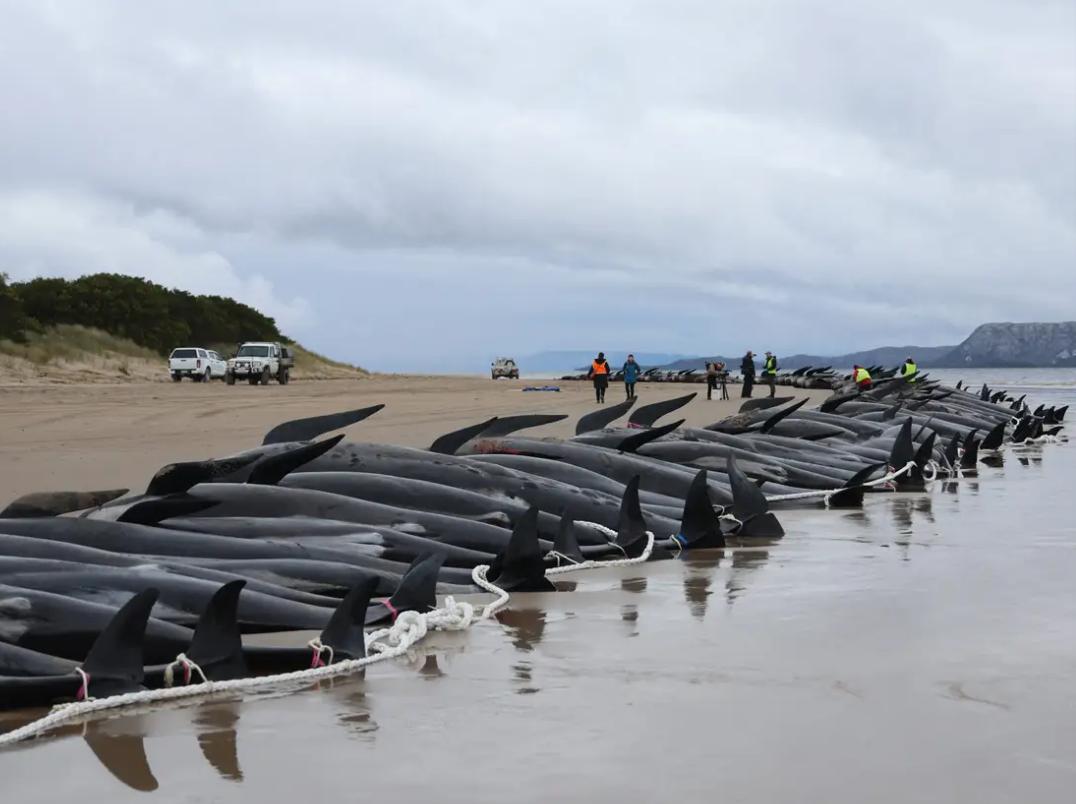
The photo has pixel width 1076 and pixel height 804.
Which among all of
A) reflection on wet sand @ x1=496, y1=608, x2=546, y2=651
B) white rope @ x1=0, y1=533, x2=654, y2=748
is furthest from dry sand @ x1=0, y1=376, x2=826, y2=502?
white rope @ x1=0, y1=533, x2=654, y2=748

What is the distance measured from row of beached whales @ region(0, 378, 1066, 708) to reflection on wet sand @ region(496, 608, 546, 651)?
1.16ft

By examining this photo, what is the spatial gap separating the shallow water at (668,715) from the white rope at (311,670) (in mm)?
67

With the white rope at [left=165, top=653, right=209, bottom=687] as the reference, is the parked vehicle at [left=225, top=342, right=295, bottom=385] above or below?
above

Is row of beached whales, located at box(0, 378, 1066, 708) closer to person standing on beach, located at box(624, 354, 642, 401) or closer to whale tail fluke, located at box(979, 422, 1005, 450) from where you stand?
whale tail fluke, located at box(979, 422, 1005, 450)

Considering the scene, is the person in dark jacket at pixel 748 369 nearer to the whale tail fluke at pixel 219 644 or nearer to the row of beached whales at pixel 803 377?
the row of beached whales at pixel 803 377

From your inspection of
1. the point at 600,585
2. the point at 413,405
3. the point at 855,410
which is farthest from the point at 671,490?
the point at 413,405

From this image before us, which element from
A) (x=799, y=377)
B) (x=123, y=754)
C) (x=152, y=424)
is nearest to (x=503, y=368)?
(x=799, y=377)

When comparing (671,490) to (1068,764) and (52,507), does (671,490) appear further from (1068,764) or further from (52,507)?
(1068,764)

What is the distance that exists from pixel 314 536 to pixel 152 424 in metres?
12.5

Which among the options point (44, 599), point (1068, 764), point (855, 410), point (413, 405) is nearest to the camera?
point (1068, 764)

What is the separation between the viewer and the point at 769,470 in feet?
36.9

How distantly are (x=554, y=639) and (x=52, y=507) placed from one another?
8.86ft

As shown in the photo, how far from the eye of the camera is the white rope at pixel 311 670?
156 inches

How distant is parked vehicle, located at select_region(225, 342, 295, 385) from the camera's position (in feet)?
137
